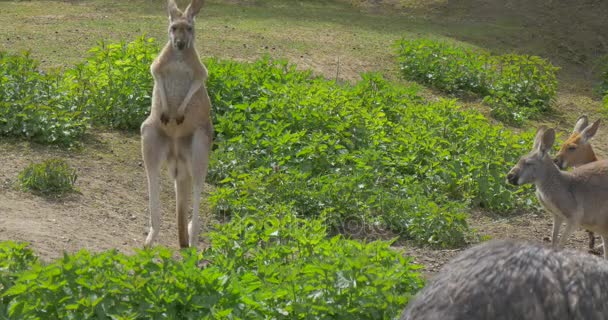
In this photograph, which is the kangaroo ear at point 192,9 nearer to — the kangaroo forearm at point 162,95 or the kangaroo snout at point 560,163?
the kangaroo forearm at point 162,95

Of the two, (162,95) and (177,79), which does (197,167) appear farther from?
(177,79)

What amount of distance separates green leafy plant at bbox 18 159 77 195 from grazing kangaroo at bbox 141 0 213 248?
1.05 meters

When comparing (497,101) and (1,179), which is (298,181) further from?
(497,101)

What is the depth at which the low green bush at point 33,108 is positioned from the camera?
27.9ft

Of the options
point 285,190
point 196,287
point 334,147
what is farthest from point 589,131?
point 196,287

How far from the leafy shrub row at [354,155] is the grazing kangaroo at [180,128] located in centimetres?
91

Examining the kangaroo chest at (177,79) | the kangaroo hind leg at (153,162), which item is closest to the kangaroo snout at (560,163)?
the kangaroo chest at (177,79)

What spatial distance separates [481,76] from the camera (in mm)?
12523

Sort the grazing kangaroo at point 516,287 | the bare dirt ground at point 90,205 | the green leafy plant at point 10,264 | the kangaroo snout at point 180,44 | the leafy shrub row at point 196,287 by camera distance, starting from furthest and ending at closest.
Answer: the kangaroo snout at point 180,44 < the bare dirt ground at point 90,205 < the green leafy plant at point 10,264 < the leafy shrub row at point 196,287 < the grazing kangaroo at point 516,287

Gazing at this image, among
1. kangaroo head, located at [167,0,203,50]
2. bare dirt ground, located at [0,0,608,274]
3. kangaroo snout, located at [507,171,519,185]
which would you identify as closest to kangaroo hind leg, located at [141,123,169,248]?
bare dirt ground, located at [0,0,608,274]

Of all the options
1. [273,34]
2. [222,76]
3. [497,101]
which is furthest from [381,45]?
[222,76]

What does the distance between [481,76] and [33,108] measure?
20.1 ft

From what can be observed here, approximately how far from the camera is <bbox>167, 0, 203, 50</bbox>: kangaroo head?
7.08 meters

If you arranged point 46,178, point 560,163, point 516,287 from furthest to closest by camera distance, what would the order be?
point 560,163 → point 46,178 → point 516,287
